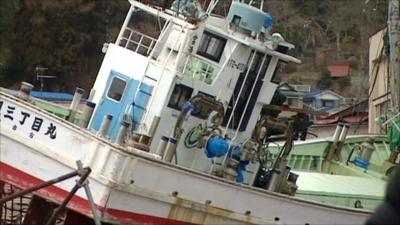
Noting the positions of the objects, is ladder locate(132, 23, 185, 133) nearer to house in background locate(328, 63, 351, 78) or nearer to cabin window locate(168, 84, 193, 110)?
cabin window locate(168, 84, 193, 110)

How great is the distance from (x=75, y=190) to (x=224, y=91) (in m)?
2.80

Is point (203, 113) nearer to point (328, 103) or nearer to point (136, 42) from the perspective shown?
point (136, 42)

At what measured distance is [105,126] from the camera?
1019cm

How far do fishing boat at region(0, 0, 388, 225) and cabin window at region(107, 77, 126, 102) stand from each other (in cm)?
2

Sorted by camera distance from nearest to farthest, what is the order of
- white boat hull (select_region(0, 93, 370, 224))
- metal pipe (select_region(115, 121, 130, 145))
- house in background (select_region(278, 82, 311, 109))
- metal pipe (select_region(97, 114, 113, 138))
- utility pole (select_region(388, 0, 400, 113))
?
white boat hull (select_region(0, 93, 370, 224)) → metal pipe (select_region(115, 121, 130, 145)) → metal pipe (select_region(97, 114, 113, 138)) → house in background (select_region(278, 82, 311, 109)) → utility pole (select_region(388, 0, 400, 113))

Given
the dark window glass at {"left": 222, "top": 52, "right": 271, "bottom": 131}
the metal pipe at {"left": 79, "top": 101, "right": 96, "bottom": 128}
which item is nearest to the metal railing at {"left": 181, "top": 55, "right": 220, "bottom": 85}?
the dark window glass at {"left": 222, "top": 52, "right": 271, "bottom": 131}

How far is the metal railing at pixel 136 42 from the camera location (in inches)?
435

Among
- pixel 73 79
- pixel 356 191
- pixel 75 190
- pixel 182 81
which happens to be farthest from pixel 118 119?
pixel 73 79

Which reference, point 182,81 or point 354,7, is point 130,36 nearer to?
point 182,81

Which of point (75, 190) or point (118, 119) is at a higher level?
point (118, 119)

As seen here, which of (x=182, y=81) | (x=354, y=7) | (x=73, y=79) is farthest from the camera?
(x=354, y=7)

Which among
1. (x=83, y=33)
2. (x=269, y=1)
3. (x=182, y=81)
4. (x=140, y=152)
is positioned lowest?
(x=140, y=152)

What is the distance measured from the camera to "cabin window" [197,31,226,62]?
1104 cm

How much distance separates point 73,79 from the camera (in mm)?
43406
